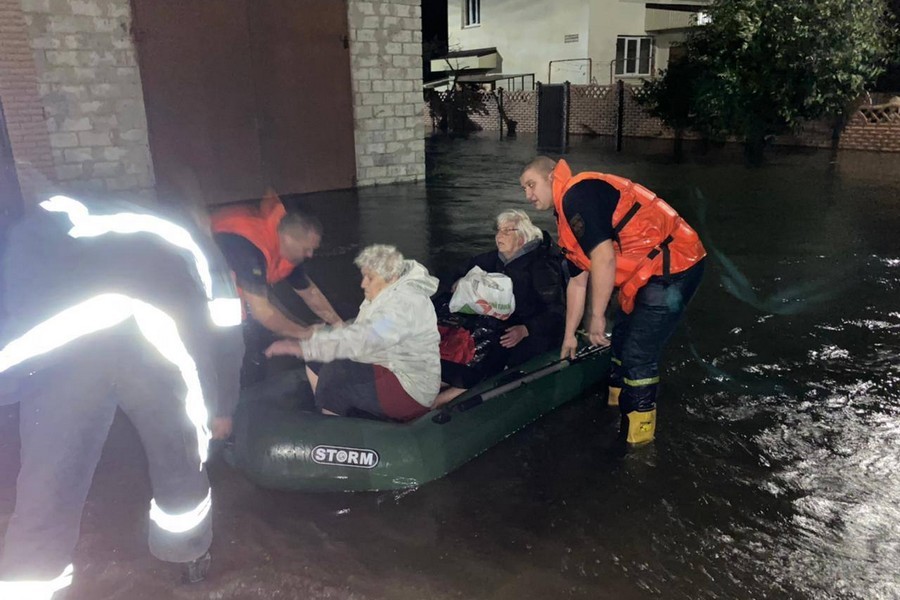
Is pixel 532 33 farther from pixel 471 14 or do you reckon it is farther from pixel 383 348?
pixel 383 348

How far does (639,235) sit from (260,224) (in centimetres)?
214

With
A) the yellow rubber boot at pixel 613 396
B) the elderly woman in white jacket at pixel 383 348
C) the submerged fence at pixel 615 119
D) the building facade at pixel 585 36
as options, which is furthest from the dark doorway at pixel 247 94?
the building facade at pixel 585 36

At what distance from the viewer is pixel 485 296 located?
15.0 ft

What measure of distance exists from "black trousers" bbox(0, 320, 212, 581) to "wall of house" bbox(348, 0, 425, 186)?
11.7m

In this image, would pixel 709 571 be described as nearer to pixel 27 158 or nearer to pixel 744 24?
pixel 27 158

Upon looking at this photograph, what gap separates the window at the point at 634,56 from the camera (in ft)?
100

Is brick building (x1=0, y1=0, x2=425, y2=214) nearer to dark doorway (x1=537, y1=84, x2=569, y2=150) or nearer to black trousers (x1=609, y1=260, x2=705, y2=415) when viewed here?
dark doorway (x1=537, y1=84, x2=569, y2=150)

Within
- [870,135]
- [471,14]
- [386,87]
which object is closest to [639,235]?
[386,87]

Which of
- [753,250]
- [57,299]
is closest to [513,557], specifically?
[57,299]

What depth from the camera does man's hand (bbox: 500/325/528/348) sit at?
462 centimetres

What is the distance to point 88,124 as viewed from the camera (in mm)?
10406

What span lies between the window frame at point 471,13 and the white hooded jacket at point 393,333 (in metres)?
33.6

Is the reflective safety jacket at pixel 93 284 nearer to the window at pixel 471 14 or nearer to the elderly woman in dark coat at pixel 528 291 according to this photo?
the elderly woman in dark coat at pixel 528 291

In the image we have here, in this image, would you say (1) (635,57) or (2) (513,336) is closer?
(2) (513,336)
